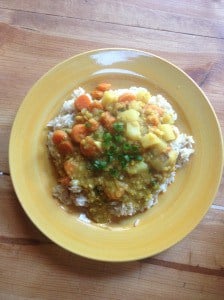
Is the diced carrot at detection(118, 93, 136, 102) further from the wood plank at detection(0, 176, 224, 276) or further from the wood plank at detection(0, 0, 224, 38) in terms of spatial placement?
the wood plank at detection(0, 176, 224, 276)

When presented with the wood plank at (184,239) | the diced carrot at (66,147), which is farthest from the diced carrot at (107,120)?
the wood plank at (184,239)

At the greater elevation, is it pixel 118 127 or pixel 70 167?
pixel 118 127

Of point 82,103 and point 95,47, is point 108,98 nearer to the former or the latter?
point 82,103

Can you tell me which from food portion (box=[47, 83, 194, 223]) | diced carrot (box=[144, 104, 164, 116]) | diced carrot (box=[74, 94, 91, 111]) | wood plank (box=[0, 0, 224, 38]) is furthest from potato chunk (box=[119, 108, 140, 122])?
wood plank (box=[0, 0, 224, 38])

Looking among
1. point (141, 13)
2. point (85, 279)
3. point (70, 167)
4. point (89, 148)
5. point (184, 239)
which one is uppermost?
point (141, 13)

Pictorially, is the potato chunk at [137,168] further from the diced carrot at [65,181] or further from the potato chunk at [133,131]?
the diced carrot at [65,181]

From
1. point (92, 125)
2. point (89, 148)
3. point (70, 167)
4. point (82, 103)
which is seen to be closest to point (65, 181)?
point (70, 167)

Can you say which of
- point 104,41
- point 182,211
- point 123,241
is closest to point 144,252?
point 123,241
